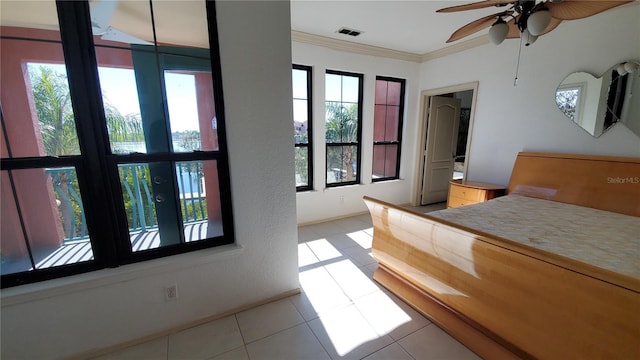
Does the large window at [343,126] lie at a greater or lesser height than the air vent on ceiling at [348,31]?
lesser

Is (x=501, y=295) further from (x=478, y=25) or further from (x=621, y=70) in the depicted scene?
(x=621, y=70)

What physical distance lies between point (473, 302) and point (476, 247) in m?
0.39

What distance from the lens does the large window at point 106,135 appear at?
1.30 meters

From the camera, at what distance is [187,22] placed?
61.6 inches

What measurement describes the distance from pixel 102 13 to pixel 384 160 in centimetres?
Result: 386

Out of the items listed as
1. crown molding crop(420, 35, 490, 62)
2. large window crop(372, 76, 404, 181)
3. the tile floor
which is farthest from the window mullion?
crown molding crop(420, 35, 490, 62)

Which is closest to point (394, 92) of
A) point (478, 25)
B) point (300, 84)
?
point (300, 84)

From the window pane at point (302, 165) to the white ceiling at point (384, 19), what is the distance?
1556 mm

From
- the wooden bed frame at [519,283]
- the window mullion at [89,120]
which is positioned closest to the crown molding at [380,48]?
the wooden bed frame at [519,283]

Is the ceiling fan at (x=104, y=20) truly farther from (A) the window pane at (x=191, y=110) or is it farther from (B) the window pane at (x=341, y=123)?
(B) the window pane at (x=341, y=123)

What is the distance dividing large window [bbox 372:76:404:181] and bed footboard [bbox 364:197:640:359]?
2312mm

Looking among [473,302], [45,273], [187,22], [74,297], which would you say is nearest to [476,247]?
[473,302]

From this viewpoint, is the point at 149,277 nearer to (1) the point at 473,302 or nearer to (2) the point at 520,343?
(1) the point at 473,302

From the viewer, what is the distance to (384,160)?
4.34m
